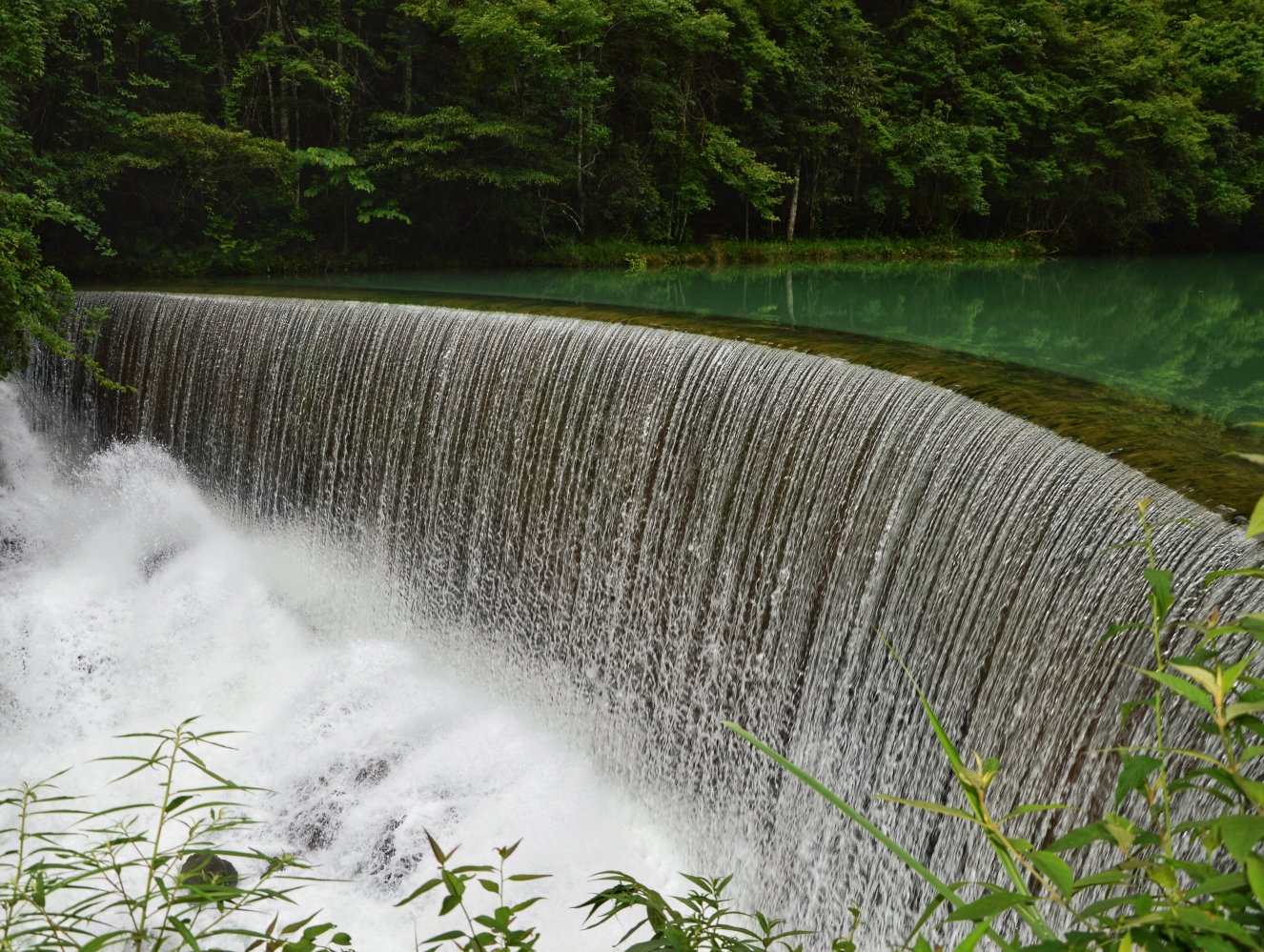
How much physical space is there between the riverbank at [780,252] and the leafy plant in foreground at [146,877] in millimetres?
10782

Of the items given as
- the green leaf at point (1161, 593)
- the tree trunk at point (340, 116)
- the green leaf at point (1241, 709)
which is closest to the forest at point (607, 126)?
the tree trunk at point (340, 116)

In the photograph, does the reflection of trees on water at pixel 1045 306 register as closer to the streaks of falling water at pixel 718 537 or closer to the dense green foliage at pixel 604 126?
the dense green foliage at pixel 604 126

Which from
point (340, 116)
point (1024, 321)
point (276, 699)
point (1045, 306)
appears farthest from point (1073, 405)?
point (340, 116)

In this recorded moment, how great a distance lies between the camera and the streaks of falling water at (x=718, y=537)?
340 cm

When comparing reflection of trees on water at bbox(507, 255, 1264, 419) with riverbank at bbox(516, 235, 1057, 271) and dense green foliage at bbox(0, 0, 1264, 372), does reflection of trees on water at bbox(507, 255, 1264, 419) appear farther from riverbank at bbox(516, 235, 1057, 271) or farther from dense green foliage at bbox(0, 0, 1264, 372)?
dense green foliage at bbox(0, 0, 1264, 372)

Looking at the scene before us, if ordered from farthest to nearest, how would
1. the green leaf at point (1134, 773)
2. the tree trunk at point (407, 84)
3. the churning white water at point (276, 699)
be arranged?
1. the tree trunk at point (407, 84)
2. the churning white water at point (276, 699)
3. the green leaf at point (1134, 773)

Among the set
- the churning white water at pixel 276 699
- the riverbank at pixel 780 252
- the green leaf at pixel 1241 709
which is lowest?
the churning white water at pixel 276 699

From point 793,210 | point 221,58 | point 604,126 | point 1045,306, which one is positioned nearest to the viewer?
point 1045,306

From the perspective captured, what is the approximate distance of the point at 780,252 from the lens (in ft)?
57.4

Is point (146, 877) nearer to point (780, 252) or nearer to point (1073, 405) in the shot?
point (1073, 405)

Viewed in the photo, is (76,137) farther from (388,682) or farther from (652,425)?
(652,425)

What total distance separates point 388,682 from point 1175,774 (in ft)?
17.1

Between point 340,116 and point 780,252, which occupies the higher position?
point 340,116

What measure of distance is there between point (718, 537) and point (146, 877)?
3085mm
